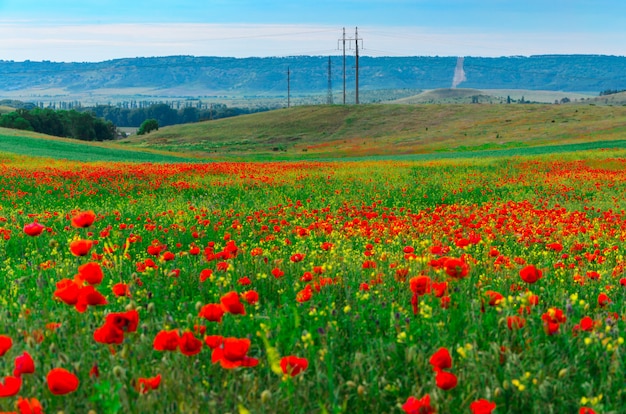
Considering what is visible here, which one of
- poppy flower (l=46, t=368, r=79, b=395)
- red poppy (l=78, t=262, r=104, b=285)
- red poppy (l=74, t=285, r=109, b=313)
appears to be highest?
red poppy (l=78, t=262, r=104, b=285)

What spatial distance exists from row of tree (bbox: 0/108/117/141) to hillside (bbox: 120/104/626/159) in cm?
1211

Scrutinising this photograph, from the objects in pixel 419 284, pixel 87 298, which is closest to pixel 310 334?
pixel 419 284

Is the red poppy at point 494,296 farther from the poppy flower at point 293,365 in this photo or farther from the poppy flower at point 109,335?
the poppy flower at point 109,335

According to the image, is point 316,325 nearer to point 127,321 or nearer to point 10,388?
point 127,321

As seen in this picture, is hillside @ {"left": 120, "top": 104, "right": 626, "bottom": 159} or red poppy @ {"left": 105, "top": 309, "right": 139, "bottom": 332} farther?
hillside @ {"left": 120, "top": 104, "right": 626, "bottom": 159}

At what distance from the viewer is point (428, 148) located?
201 feet

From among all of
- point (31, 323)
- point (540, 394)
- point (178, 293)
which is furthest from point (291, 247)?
point (540, 394)

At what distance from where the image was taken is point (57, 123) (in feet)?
323

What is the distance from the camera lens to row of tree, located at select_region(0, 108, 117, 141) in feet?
291

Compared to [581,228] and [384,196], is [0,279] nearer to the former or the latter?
[581,228]

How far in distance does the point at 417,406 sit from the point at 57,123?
107m

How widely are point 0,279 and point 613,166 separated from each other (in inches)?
921

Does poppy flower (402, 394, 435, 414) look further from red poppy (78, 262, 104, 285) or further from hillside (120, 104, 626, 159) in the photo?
hillside (120, 104, 626, 159)

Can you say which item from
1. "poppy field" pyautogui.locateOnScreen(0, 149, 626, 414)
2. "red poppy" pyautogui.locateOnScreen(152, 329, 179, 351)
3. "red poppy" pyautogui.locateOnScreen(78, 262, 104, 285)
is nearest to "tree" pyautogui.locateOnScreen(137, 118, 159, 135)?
"poppy field" pyautogui.locateOnScreen(0, 149, 626, 414)
